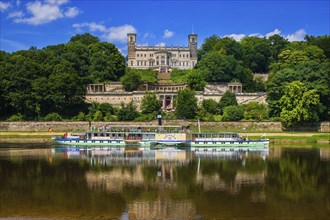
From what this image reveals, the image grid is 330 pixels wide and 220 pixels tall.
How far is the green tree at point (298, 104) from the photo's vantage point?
184 ft

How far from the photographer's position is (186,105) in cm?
6281

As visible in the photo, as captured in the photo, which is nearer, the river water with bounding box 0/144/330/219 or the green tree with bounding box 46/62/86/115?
the river water with bounding box 0/144/330/219

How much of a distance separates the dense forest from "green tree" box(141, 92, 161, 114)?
0.29 metres

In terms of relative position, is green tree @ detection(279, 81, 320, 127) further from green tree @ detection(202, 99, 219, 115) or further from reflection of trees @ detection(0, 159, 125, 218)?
reflection of trees @ detection(0, 159, 125, 218)

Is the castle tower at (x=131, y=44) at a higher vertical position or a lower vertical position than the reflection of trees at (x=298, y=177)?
higher

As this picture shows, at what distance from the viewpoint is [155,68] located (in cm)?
10194

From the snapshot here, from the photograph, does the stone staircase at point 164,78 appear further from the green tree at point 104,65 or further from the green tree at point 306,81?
the green tree at point 306,81

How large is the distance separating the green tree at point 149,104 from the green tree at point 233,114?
420 inches

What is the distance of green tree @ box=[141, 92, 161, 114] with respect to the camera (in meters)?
65.6

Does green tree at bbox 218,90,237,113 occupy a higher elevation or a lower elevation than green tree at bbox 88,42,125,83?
lower

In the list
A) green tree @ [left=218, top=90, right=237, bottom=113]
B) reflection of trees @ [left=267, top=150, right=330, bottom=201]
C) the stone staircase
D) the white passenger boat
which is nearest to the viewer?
reflection of trees @ [left=267, top=150, right=330, bottom=201]

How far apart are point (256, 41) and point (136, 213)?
3568 inches

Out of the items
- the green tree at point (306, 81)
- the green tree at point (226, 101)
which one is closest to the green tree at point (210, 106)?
the green tree at point (226, 101)

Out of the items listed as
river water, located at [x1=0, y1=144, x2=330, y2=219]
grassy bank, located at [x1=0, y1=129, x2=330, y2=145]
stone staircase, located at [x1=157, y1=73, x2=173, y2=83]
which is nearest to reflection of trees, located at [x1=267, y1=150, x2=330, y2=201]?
river water, located at [x1=0, y1=144, x2=330, y2=219]
